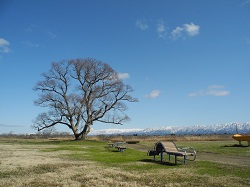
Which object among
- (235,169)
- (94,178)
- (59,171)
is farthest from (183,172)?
(59,171)

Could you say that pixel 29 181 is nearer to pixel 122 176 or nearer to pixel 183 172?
pixel 122 176

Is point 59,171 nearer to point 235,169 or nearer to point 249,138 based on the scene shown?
point 235,169

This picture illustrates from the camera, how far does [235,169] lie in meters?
12.7

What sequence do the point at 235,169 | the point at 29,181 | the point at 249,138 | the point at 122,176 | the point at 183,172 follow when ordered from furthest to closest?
the point at 249,138 < the point at 235,169 < the point at 183,172 < the point at 122,176 < the point at 29,181

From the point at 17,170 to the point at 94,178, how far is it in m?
4.54

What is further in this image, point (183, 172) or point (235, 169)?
point (235, 169)

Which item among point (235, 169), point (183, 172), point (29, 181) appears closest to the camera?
point (29, 181)

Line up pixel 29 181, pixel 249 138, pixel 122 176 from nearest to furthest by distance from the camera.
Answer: pixel 29 181 < pixel 122 176 < pixel 249 138

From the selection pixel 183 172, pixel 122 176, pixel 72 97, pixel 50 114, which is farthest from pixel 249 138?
pixel 50 114

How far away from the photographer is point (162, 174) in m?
11.4

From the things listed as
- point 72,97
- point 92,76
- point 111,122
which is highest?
point 92,76

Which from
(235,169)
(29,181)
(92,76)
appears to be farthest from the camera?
(92,76)

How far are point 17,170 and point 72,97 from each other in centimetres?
3484

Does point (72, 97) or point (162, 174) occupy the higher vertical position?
point (72, 97)
